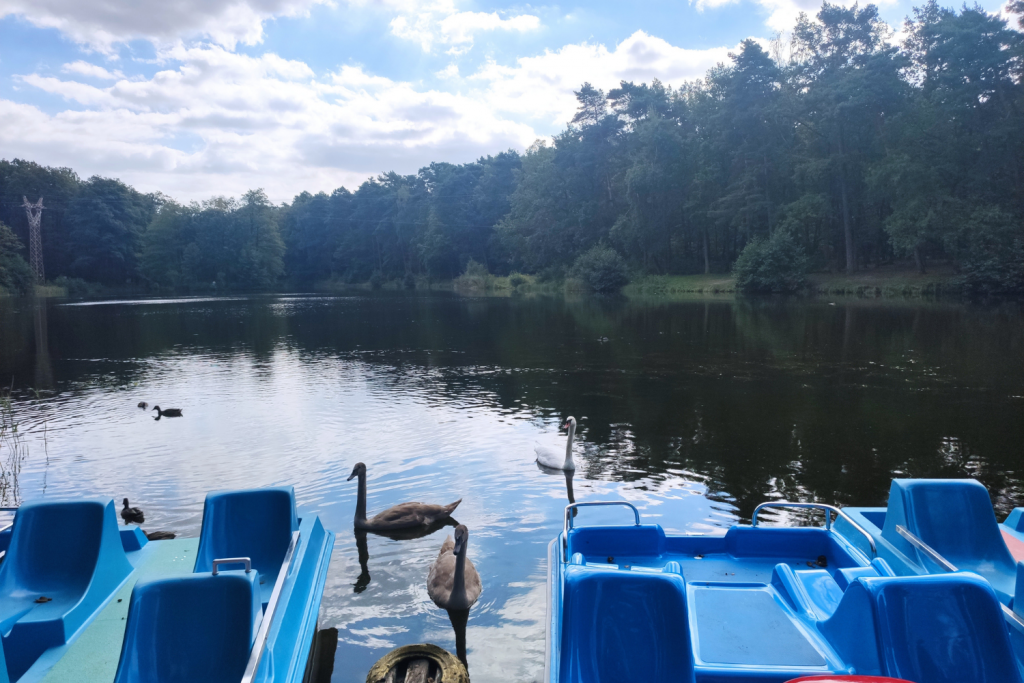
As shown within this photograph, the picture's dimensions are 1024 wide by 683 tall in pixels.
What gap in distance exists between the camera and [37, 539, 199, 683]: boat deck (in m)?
4.74

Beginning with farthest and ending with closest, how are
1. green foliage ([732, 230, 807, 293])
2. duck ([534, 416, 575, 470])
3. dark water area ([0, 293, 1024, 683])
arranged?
green foliage ([732, 230, 807, 293])
duck ([534, 416, 575, 470])
dark water area ([0, 293, 1024, 683])

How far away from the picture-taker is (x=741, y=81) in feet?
176

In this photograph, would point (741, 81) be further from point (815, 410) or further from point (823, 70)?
point (815, 410)

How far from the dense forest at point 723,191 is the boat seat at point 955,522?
41607 millimetres

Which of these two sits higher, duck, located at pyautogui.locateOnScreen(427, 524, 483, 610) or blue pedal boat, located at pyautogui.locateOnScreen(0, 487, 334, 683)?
blue pedal boat, located at pyautogui.locateOnScreen(0, 487, 334, 683)

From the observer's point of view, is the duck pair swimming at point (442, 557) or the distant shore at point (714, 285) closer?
the duck pair swimming at point (442, 557)

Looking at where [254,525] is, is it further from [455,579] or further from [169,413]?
[169,413]

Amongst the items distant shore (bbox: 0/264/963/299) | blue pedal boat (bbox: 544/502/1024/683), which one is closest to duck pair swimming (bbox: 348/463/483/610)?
blue pedal boat (bbox: 544/502/1024/683)

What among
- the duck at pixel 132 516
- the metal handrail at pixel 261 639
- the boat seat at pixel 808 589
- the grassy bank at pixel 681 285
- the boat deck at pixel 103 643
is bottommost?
the duck at pixel 132 516

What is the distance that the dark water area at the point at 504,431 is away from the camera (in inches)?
316

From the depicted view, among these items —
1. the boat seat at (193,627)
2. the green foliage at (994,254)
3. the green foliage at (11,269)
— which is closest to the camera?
the boat seat at (193,627)

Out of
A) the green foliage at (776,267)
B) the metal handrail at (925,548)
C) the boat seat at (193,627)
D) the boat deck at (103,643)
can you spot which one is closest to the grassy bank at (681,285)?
the green foliage at (776,267)

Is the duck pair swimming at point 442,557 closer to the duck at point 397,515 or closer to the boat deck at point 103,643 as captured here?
the duck at point 397,515

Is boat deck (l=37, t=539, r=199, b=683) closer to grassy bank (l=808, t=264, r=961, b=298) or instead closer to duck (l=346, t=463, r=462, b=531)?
duck (l=346, t=463, r=462, b=531)
